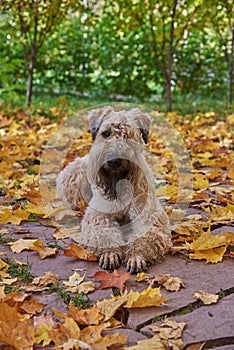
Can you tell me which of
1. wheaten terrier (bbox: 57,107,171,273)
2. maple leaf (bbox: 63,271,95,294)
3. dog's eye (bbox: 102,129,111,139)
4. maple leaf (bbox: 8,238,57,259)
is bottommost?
maple leaf (bbox: 63,271,95,294)

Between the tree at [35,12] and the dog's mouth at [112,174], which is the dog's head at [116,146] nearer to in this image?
the dog's mouth at [112,174]

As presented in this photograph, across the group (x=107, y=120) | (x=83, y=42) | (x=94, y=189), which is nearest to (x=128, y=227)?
(x=94, y=189)

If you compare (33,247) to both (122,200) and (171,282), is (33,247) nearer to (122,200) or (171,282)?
(122,200)

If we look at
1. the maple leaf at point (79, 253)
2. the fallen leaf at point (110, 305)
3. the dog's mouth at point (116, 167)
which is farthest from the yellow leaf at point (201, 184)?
the fallen leaf at point (110, 305)

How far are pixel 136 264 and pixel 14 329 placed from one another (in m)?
1.11

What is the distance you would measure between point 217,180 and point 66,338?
12.2ft

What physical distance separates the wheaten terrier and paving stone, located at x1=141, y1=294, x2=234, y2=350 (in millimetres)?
682

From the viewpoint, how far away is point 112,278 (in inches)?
126

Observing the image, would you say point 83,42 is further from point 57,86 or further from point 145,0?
point 145,0

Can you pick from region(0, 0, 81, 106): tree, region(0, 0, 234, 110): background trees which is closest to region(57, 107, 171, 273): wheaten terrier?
region(0, 0, 81, 106): tree

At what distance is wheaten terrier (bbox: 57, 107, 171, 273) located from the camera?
136 inches

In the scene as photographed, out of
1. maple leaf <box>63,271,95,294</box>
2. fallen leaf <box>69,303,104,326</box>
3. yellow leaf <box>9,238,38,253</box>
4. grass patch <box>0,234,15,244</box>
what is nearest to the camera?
fallen leaf <box>69,303,104,326</box>

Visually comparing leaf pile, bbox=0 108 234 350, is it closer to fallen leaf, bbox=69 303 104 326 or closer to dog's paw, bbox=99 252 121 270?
fallen leaf, bbox=69 303 104 326

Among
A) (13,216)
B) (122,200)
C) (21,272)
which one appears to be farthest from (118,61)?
(21,272)
